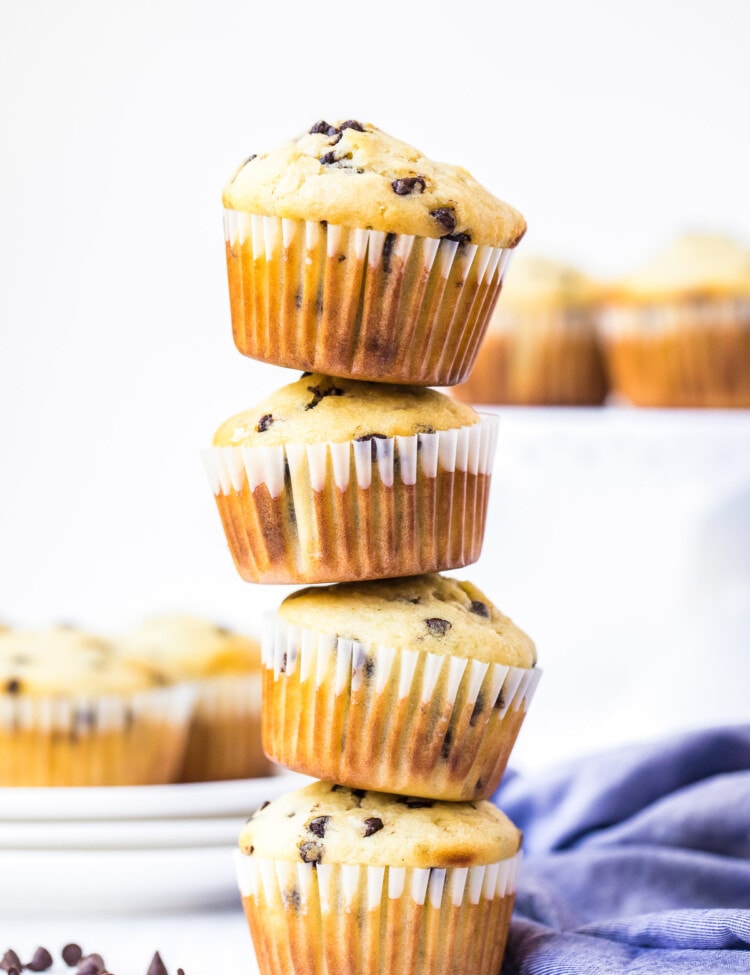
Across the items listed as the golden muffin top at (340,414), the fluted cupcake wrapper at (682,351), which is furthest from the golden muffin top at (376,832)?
the fluted cupcake wrapper at (682,351)

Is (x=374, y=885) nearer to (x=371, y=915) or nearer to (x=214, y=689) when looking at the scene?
(x=371, y=915)

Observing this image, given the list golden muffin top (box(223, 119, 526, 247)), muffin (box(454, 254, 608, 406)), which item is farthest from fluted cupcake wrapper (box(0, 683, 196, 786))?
muffin (box(454, 254, 608, 406))

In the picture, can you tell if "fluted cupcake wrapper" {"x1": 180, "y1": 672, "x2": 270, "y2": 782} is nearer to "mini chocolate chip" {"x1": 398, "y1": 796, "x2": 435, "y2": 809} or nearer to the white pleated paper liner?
"mini chocolate chip" {"x1": 398, "y1": 796, "x2": 435, "y2": 809}

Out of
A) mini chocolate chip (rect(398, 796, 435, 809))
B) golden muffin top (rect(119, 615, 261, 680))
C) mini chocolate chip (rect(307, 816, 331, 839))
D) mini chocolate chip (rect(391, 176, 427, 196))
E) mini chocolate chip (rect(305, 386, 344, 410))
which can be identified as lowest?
golden muffin top (rect(119, 615, 261, 680))

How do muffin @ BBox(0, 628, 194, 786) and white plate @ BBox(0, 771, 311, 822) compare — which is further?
muffin @ BBox(0, 628, 194, 786)

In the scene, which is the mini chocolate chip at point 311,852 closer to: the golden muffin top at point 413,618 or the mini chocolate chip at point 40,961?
the golden muffin top at point 413,618

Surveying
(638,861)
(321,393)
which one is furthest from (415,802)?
(638,861)
